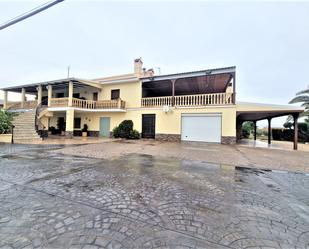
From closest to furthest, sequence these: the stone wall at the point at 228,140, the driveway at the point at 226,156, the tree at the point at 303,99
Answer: the driveway at the point at 226,156
the stone wall at the point at 228,140
the tree at the point at 303,99

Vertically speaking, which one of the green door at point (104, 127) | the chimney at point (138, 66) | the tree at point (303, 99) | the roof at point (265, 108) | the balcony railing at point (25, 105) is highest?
the chimney at point (138, 66)

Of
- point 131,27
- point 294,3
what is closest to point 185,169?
point 294,3

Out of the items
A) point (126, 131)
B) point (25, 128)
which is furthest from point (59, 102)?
point (126, 131)

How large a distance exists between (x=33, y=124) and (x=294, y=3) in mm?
20972

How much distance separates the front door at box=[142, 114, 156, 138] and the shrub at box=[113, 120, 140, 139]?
82 cm

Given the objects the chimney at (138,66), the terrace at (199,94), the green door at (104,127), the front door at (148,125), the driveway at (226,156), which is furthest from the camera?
the green door at (104,127)

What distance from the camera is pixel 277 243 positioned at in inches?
75.0

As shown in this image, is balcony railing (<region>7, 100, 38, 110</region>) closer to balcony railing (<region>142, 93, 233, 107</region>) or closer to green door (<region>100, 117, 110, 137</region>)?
green door (<region>100, 117, 110, 137</region>)

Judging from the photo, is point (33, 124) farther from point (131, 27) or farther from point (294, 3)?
point (294, 3)

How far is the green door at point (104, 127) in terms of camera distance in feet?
57.0

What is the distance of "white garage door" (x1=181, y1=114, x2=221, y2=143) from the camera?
13.1 metres

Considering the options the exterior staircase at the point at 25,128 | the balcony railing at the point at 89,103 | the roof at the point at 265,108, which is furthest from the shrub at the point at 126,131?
the roof at the point at 265,108

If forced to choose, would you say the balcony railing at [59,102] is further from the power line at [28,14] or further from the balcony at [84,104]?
the power line at [28,14]

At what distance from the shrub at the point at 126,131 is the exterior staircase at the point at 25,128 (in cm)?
656
